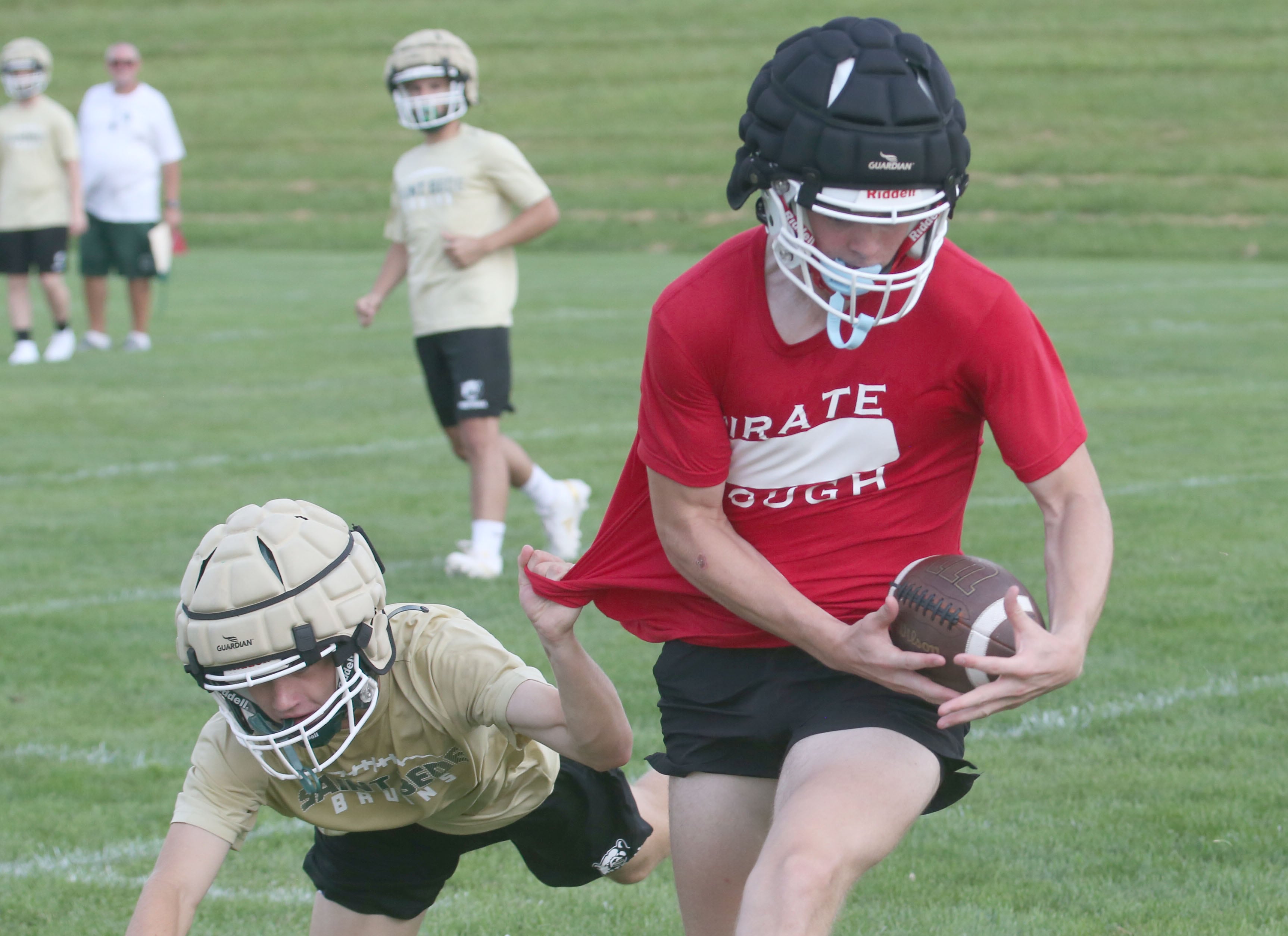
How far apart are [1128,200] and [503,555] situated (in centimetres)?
2490

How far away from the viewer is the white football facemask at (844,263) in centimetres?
332

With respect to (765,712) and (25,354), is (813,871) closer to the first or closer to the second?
(765,712)

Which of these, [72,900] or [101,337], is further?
[101,337]

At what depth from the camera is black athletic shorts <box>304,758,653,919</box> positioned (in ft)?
13.9

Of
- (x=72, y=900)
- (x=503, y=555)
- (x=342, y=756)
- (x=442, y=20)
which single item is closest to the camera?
(x=342, y=756)

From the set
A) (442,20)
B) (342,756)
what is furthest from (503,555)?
(442,20)

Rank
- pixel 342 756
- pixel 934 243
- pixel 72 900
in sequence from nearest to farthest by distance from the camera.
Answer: pixel 934 243 → pixel 342 756 → pixel 72 900

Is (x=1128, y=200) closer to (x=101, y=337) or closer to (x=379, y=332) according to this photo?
(x=379, y=332)

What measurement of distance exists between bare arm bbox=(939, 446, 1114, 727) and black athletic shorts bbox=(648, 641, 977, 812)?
32 cm

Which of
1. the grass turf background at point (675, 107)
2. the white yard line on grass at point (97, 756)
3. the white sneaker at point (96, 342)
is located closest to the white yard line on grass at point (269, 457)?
the white yard line on grass at point (97, 756)

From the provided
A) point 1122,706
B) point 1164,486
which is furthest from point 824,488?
point 1164,486

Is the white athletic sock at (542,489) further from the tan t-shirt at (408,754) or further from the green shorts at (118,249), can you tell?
the green shorts at (118,249)

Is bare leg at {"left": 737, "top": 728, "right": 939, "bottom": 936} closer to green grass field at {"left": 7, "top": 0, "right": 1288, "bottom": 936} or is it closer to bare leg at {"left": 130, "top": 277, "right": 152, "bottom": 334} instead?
green grass field at {"left": 7, "top": 0, "right": 1288, "bottom": 936}

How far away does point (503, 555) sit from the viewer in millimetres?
8773
